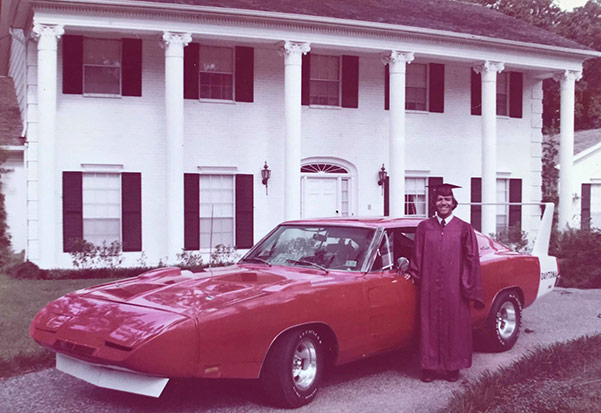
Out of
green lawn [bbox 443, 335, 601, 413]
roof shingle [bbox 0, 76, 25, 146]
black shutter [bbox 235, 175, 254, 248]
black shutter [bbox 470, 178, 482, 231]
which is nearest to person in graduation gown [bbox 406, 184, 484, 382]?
green lawn [bbox 443, 335, 601, 413]

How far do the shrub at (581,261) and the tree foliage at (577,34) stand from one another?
24153 mm

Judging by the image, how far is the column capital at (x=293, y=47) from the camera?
15207 mm

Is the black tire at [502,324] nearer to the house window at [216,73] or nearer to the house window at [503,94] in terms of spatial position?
the house window at [216,73]

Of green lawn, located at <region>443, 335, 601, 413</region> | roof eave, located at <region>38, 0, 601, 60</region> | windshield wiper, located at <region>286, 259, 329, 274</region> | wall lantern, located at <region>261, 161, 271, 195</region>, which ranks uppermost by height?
roof eave, located at <region>38, 0, 601, 60</region>

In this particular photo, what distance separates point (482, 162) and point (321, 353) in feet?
43.2

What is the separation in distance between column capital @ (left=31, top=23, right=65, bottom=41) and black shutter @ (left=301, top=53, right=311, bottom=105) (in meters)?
5.88

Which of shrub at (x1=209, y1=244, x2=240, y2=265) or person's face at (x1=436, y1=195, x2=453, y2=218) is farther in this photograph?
shrub at (x1=209, y1=244, x2=240, y2=265)

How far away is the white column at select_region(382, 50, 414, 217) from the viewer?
16.3m

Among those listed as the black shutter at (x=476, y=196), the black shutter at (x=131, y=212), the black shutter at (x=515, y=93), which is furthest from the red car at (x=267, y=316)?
the black shutter at (x=515, y=93)

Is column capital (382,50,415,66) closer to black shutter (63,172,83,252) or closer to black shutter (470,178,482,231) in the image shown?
black shutter (470,178,482,231)

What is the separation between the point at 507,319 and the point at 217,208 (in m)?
9.81

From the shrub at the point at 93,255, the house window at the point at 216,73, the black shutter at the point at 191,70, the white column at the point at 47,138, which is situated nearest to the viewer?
the white column at the point at 47,138

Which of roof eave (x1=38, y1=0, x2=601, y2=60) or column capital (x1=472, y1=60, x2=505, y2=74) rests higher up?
roof eave (x1=38, y1=0, x2=601, y2=60)

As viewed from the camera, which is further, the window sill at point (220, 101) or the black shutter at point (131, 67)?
the window sill at point (220, 101)
